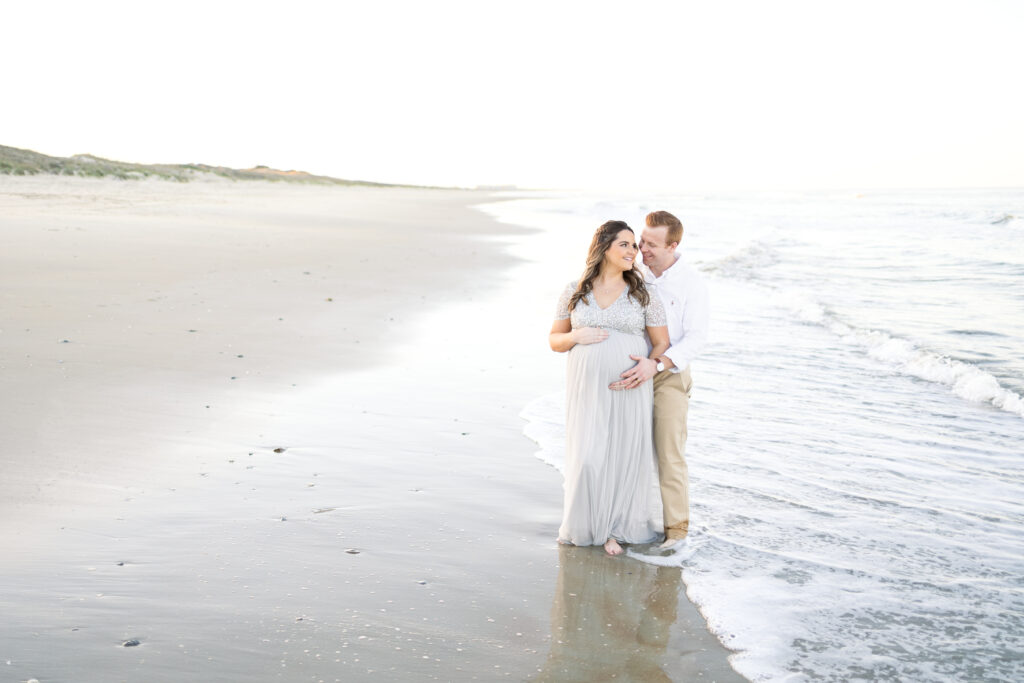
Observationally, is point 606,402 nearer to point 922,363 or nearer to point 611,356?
point 611,356

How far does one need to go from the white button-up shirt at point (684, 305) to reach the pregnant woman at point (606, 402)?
98 mm

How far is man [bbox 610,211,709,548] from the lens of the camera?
4082 mm

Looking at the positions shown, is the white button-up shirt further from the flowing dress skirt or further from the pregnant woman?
the flowing dress skirt

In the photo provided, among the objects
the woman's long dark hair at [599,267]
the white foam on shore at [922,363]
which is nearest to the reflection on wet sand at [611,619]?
the woman's long dark hair at [599,267]

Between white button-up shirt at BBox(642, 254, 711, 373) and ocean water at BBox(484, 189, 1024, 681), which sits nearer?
ocean water at BBox(484, 189, 1024, 681)

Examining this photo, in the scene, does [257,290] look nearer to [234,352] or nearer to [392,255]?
[234,352]

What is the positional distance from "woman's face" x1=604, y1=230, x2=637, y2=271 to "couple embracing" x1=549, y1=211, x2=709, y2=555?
0.01m

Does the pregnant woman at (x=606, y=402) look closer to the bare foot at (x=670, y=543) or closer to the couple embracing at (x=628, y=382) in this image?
the couple embracing at (x=628, y=382)

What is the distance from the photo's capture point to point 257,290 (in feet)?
35.4

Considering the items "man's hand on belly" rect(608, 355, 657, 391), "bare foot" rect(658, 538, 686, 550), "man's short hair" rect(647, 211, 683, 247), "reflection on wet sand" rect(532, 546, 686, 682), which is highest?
"man's short hair" rect(647, 211, 683, 247)

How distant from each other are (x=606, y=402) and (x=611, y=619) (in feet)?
3.59

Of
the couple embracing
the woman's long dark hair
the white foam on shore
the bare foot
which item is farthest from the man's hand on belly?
the white foam on shore

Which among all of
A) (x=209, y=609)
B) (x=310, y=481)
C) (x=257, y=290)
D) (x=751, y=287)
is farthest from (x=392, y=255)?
(x=209, y=609)

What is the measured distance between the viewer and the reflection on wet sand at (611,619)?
2.99 meters
